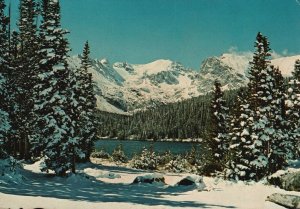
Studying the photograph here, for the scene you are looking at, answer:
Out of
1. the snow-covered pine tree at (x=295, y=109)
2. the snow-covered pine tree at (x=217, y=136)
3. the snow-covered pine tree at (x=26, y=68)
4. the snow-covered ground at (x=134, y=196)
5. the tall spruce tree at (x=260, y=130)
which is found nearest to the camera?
the snow-covered ground at (x=134, y=196)

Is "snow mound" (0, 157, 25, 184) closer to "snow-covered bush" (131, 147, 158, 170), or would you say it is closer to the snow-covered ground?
the snow-covered ground

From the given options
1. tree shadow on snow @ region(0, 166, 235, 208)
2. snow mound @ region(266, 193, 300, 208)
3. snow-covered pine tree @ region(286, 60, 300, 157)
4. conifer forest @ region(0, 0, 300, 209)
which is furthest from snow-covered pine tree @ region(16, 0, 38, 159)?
snow-covered pine tree @ region(286, 60, 300, 157)

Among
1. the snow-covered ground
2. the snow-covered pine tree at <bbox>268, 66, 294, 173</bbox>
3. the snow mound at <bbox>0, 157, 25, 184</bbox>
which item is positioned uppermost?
the snow-covered pine tree at <bbox>268, 66, 294, 173</bbox>

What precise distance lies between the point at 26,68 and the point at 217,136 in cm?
2252

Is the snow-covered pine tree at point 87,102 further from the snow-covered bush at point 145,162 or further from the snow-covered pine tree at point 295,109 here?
the snow-covered pine tree at point 295,109

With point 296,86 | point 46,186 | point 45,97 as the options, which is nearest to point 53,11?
point 45,97

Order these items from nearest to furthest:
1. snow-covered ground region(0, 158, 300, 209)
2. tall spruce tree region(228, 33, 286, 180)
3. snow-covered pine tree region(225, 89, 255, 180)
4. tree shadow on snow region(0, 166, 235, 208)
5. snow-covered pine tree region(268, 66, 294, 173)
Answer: snow-covered ground region(0, 158, 300, 209) < tree shadow on snow region(0, 166, 235, 208) < tall spruce tree region(228, 33, 286, 180) < snow-covered pine tree region(268, 66, 294, 173) < snow-covered pine tree region(225, 89, 255, 180)

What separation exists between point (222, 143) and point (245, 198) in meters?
22.5

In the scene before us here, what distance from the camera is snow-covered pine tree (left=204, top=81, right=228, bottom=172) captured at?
4666cm

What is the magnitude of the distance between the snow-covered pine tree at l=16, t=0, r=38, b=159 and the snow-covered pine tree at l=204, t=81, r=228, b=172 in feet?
64.7

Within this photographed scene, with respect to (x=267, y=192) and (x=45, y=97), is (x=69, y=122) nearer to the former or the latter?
(x=45, y=97)

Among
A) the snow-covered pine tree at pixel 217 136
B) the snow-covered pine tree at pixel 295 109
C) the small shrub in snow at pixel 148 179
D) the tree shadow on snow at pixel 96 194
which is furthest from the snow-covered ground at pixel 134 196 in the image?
the snow-covered pine tree at pixel 295 109

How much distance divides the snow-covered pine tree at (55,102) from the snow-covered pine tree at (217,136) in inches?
687

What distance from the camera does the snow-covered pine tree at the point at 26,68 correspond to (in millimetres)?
44694
